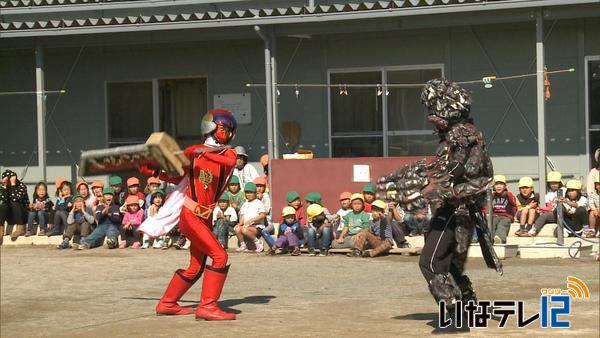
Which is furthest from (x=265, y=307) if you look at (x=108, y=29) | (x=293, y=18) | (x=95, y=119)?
(x=95, y=119)

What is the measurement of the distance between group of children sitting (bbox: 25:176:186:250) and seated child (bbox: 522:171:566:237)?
5280mm

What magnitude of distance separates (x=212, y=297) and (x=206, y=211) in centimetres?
81

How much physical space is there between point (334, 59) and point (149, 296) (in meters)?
8.69

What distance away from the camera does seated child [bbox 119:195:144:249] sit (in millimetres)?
18109

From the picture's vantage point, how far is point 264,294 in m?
12.7

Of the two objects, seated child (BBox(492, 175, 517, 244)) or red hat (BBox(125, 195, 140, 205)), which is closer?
seated child (BBox(492, 175, 517, 244))

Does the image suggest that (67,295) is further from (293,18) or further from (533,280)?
(293,18)

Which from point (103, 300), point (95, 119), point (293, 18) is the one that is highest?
point (293, 18)

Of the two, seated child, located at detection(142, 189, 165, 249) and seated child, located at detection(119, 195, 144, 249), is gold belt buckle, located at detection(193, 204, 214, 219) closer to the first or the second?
seated child, located at detection(142, 189, 165, 249)

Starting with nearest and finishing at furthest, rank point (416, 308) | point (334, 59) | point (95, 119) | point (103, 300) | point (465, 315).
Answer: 1. point (465, 315)
2. point (416, 308)
3. point (103, 300)
4. point (334, 59)
5. point (95, 119)

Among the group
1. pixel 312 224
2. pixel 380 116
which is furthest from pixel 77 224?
pixel 380 116

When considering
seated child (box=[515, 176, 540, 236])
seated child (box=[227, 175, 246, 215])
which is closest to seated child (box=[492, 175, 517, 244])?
seated child (box=[515, 176, 540, 236])

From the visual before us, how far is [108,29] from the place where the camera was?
1981 cm

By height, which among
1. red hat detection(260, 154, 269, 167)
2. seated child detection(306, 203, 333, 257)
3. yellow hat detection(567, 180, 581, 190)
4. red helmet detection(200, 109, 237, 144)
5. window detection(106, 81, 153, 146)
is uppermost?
window detection(106, 81, 153, 146)
